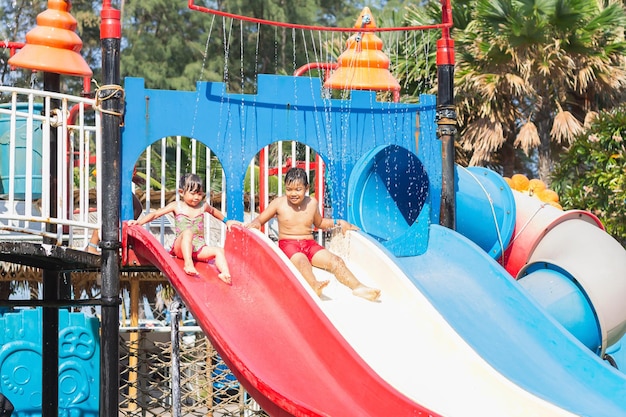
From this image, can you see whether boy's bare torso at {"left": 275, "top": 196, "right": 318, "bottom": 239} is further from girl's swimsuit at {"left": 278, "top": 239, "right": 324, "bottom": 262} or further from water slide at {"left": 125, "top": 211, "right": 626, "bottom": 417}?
water slide at {"left": 125, "top": 211, "right": 626, "bottom": 417}

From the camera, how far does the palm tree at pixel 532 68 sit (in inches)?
596

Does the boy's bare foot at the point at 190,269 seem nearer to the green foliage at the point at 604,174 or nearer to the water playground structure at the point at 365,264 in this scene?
the water playground structure at the point at 365,264

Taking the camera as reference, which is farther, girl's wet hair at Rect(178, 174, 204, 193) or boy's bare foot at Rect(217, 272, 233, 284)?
girl's wet hair at Rect(178, 174, 204, 193)

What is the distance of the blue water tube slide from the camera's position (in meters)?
7.38

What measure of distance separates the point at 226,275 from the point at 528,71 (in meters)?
8.74

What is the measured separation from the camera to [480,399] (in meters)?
6.86

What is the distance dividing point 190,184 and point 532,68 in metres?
8.60

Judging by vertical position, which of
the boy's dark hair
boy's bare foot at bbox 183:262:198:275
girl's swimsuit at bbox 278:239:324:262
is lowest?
boy's bare foot at bbox 183:262:198:275

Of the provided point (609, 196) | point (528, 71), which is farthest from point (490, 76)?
point (609, 196)

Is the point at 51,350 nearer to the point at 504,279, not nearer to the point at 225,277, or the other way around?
the point at 225,277

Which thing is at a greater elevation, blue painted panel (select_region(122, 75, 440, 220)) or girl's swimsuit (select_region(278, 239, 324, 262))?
blue painted panel (select_region(122, 75, 440, 220))

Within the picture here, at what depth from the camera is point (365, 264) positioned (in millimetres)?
8367

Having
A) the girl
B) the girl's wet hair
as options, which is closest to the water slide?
the girl

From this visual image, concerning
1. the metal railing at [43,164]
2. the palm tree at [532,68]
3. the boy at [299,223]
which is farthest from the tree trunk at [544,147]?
the metal railing at [43,164]
